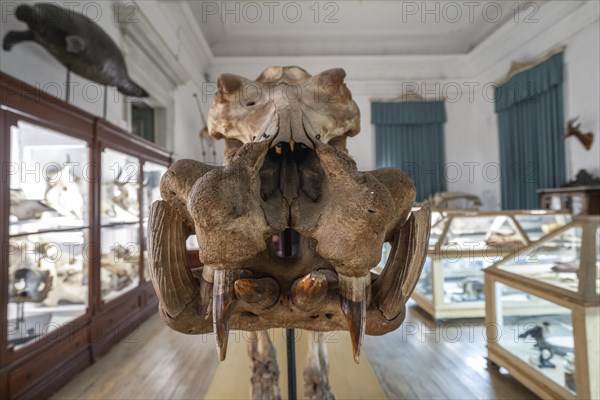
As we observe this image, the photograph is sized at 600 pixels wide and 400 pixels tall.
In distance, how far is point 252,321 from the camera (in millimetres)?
833

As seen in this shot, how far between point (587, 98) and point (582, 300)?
5913mm

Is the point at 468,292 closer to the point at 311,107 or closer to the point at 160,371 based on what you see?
the point at 160,371

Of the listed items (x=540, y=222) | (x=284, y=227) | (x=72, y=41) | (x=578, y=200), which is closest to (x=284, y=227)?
(x=284, y=227)

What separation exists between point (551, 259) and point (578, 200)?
3.68 m

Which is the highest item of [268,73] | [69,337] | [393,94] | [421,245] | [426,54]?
[426,54]

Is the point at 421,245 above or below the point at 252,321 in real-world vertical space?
above

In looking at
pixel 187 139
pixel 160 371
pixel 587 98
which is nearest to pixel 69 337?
pixel 160 371

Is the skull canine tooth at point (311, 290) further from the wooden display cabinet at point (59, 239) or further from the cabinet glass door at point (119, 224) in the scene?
the cabinet glass door at point (119, 224)

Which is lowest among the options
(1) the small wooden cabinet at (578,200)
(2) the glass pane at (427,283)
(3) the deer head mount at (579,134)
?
(2) the glass pane at (427,283)

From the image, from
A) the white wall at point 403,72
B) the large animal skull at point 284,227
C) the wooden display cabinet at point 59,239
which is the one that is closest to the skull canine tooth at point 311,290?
the large animal skull at point 284,227

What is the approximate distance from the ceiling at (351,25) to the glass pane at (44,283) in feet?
18.3

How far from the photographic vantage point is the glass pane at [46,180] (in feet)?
7.11

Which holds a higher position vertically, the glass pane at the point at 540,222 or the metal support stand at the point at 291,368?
the glass pane at the point at 540,222

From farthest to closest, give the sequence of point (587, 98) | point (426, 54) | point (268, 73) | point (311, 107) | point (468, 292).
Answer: point (426, 54) < point (587, 98) < point (468, 292) < point (268, 73) < point (311, 107)
